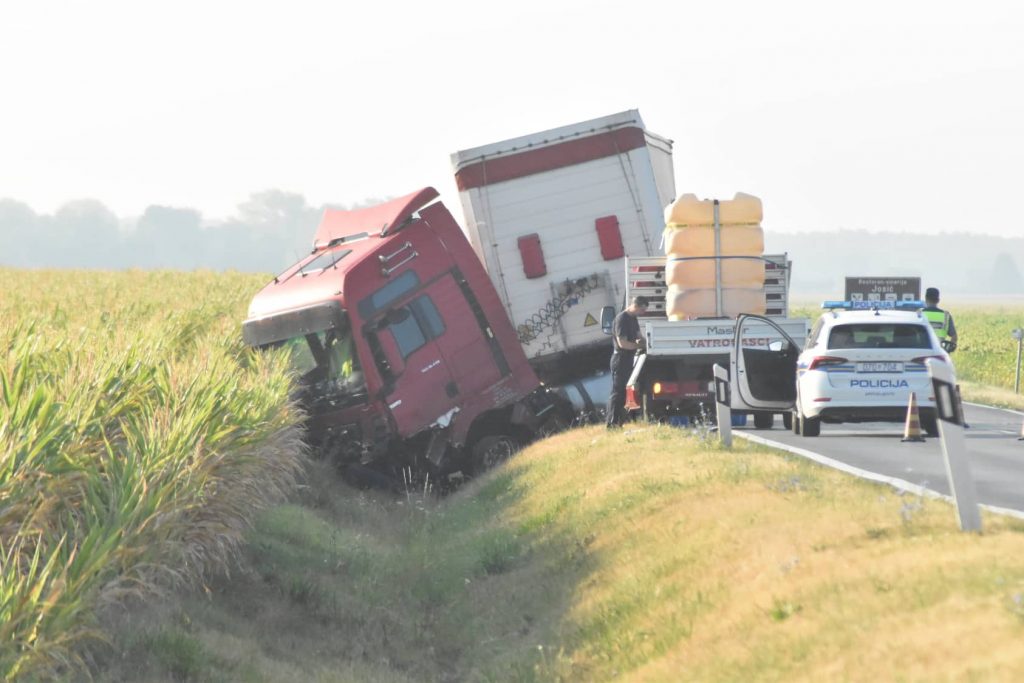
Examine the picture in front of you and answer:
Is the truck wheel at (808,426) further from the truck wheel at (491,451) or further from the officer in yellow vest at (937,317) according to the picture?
the truck wheel at (491,451)

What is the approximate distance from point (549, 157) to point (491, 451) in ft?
15.8

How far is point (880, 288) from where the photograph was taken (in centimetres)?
4706

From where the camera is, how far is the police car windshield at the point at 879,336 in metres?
19.2

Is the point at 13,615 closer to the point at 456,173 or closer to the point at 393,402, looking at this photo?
the point at 393,402

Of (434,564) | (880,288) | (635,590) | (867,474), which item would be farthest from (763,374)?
(880,288)

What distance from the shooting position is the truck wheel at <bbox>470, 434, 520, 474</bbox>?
899 inches

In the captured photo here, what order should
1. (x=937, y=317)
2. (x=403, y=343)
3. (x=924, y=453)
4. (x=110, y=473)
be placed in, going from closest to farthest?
(x=110, y=473) < (x=924, y=453) < (x=403, y=343) < (x=937, y=317)

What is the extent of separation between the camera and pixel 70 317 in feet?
82.1

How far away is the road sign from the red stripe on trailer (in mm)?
18040

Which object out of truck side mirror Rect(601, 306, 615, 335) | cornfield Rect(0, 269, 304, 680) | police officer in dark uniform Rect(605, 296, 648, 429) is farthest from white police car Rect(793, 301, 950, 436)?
cornfield Rect(0, 269, 304, 680)

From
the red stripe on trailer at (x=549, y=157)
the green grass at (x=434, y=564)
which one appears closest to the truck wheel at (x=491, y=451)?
the green grass at (x=434, y=564)

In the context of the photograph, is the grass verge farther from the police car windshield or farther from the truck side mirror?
the truck side mirror

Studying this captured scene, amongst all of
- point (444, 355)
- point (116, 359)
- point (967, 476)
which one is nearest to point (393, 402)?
point (444, 355)

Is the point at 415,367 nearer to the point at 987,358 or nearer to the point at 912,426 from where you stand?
the point at 912,426
